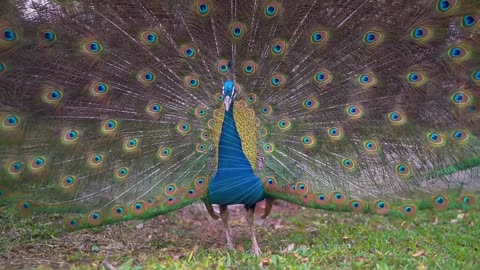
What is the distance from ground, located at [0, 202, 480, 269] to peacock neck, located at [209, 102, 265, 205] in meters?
0.51

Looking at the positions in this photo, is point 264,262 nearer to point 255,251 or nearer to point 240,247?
point 255,251

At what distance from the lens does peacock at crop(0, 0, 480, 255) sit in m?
4.55

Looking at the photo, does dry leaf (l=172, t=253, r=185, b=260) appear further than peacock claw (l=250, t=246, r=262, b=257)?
No

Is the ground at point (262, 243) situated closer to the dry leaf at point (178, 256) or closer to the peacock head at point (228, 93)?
the dry leaf at point (178, 256)

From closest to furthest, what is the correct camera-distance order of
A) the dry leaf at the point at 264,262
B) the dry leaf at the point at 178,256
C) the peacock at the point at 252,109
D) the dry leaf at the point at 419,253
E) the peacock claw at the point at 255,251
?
the dry leaf at the point at 264,262 < the peacock at the point at 252,109 < the dry leaf at the point at 419,253 < the dry leaf at the point at 178,256 < the peacock claw at the point at 255,251

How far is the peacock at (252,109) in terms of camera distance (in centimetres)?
455

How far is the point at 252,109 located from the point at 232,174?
0.62 metres

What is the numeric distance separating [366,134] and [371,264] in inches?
48.7

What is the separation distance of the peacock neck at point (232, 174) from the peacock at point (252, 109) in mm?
12

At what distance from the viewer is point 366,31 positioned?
4793 mm

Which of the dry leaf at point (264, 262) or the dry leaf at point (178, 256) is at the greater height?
the dry leaf at point (264, 262)

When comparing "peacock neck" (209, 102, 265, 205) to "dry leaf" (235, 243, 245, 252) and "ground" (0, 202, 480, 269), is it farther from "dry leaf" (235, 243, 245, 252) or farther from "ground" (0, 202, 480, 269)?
"dry leaf" (235, 243, 245, 252)

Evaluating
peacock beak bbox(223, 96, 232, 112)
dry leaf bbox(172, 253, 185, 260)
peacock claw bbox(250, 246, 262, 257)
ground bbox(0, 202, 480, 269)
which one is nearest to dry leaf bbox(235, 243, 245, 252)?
ground bbox(0, 202, 480, 269)

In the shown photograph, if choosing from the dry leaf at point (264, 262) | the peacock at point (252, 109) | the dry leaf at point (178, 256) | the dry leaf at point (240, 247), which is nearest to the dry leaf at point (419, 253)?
the peacock at point (252, 109)
